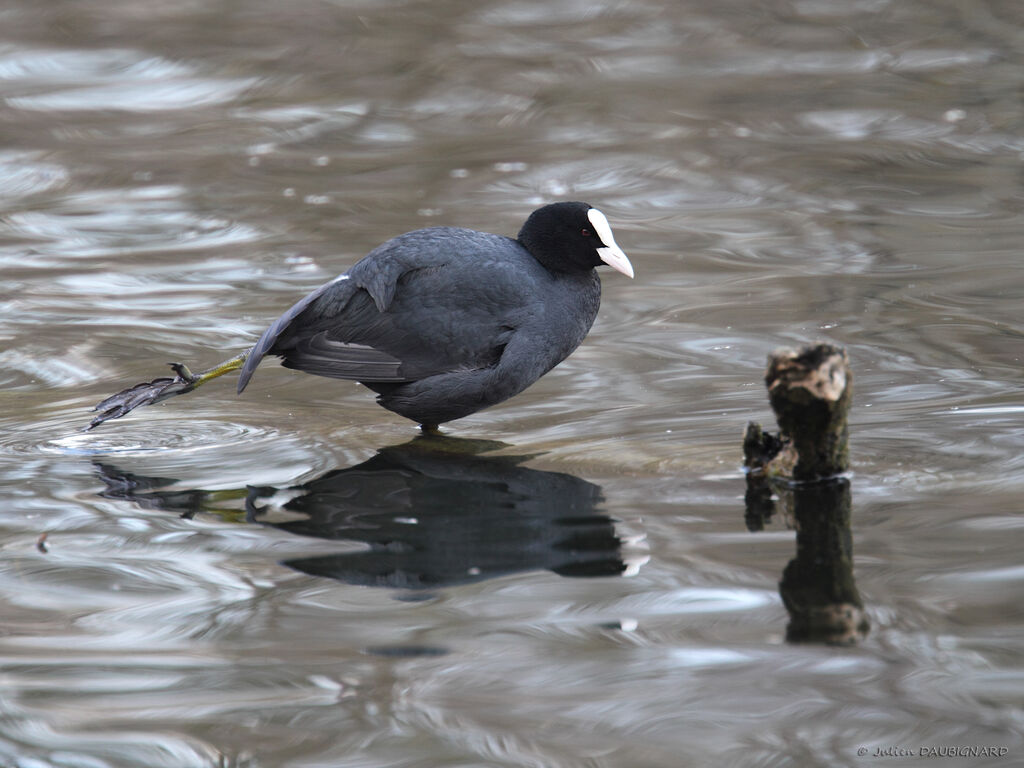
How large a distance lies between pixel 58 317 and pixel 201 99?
399 centimetres

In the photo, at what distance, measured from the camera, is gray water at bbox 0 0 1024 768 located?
2.67m

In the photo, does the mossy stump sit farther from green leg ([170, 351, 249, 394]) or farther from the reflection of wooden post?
green leg ([170, 351, 249, 394])

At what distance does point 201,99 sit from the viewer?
31.0ft

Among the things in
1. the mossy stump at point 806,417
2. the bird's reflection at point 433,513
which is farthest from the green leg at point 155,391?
the mossy stump at point 806,417

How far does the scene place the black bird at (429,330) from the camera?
14.0 feet

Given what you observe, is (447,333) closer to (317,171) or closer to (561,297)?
(561,297)

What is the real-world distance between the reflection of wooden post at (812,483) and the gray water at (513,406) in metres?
0.05

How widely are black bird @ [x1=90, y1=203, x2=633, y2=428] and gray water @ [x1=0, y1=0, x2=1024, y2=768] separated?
0.21 meters

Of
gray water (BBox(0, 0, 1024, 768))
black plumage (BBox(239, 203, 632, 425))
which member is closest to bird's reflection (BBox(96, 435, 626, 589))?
gray water (BBox(0, 0, 1024, 768))

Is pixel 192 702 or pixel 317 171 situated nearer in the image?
pixel 192 702

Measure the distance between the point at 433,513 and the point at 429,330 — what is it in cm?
75

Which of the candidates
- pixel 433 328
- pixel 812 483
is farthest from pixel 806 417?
pixel 433 328

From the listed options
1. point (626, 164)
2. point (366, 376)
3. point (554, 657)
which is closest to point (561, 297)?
point (366, 376)

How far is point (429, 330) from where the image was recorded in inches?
170
